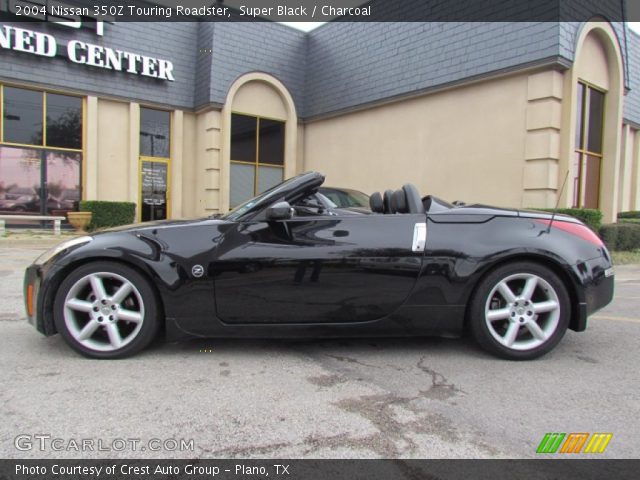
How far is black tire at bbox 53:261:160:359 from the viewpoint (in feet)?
10.3

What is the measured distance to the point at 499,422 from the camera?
7.73ft

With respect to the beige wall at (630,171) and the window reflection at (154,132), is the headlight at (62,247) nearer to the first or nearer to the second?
the window reflection at (154,132)

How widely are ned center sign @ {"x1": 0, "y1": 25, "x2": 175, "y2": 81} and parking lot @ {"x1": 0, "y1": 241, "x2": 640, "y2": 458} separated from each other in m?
12.0

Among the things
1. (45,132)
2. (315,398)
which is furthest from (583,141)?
(45,132)

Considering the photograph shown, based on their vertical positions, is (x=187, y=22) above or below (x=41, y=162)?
above

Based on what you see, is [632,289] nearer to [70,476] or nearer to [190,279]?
[190,279]

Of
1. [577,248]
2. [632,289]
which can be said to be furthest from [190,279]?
→ [632,289]

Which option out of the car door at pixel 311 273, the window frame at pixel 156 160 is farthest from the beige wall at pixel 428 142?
the car door at pixel 311 273

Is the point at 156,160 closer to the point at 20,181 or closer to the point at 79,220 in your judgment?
the point at 79,220

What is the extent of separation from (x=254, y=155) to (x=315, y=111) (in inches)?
104

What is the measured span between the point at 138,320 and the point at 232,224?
886mm

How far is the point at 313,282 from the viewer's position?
3.14 meters

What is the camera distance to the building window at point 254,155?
15898 millimetres

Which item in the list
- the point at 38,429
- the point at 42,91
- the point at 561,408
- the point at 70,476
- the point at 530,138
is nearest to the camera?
the point at 70,476
